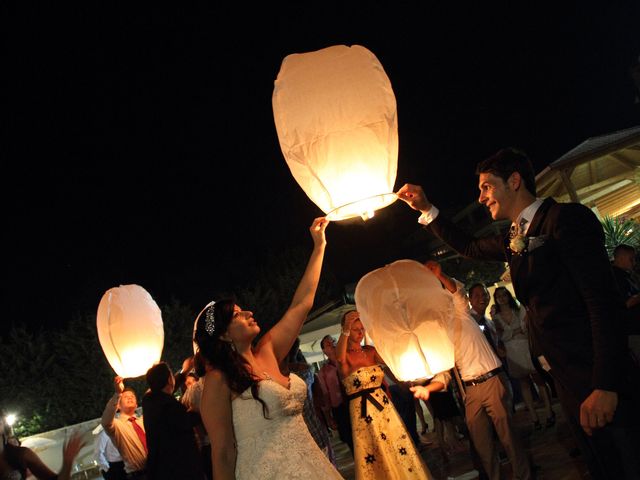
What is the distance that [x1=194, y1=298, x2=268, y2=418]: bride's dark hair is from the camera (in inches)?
122

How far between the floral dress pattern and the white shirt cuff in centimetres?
304

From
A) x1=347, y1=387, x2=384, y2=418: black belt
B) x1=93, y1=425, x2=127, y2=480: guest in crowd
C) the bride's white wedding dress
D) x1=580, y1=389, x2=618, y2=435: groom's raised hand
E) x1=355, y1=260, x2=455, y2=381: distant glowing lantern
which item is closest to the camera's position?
x1=580, y1=389, x2=618, y2=435: groom's raised hand

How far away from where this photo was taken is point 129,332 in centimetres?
636

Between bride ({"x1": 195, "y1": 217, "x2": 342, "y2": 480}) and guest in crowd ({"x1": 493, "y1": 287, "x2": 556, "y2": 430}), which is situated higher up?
bride ({"x1": 195, "y1": 217, "x2": 342, "y2": 480})

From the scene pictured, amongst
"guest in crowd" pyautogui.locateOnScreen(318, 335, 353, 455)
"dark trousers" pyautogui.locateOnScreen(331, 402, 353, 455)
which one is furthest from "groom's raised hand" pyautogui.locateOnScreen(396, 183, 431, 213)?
"guest in crowd" pyautogui.locateOnScreen(318, 335, 353, 455)

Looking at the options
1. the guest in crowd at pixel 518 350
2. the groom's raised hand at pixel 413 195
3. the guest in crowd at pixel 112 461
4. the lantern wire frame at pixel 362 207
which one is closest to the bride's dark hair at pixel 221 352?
the lantern wire frame at pixel 362 207

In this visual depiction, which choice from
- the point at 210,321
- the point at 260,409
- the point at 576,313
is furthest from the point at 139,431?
the point at 576,313

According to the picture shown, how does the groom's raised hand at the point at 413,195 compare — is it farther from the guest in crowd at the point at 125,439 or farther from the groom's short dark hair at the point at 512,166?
the guest in crowd at the point at 125,439

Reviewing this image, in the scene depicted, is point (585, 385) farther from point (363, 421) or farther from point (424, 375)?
point (363, 421)

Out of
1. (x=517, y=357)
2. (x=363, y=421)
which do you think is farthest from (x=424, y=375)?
(x=517, y=357)

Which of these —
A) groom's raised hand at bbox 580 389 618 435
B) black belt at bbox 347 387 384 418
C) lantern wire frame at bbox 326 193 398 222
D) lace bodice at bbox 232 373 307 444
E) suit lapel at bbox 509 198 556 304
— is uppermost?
lantern wire frame at bbox 326 193 398 222

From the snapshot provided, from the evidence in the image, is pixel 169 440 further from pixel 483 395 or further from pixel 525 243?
pixel 525 243

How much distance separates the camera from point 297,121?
2.81 metres

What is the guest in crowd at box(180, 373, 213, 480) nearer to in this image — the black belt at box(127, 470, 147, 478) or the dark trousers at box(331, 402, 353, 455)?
the black belt at box(127, 470, 147, 478)
